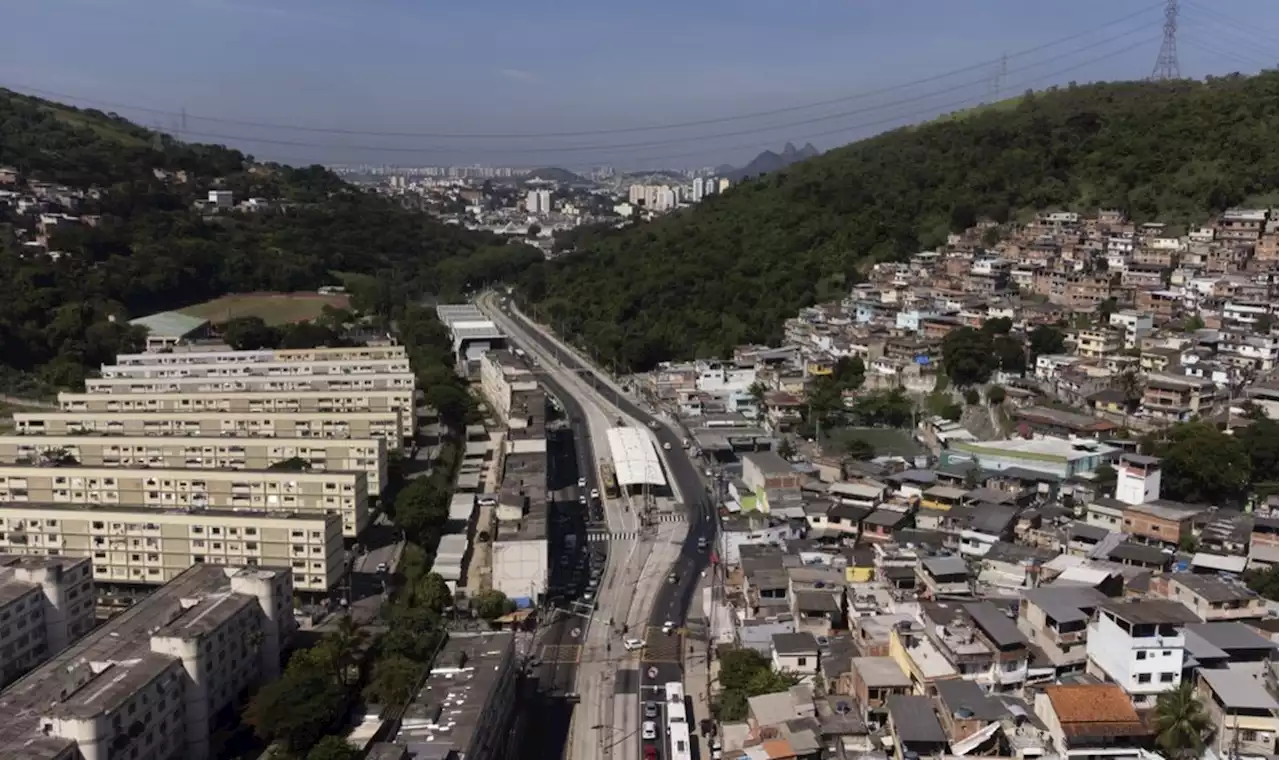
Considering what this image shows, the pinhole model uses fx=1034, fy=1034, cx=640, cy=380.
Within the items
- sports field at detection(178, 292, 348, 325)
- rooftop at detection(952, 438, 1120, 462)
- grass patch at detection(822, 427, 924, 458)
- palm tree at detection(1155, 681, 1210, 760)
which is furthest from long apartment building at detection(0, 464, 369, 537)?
sports field at detection(178, 292, 348, 325)

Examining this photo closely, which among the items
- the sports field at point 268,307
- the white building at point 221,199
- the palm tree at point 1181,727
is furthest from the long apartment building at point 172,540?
the white building at point 221,199

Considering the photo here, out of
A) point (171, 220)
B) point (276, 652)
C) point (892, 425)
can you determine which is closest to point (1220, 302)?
point (892, 425)

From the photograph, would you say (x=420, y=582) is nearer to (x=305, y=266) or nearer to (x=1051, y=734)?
(x=1051, y=734)

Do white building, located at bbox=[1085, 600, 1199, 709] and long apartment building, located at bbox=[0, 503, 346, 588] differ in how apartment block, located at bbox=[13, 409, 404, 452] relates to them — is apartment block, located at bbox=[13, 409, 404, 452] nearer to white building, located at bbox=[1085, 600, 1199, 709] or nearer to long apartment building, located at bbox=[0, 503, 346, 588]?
long apartment building, located at bbox=[0, 503, 346, 588]

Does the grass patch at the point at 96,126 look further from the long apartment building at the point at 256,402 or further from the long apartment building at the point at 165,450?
the long apartment building at the point at 165,450

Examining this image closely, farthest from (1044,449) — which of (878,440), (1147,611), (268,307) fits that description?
(268,307)

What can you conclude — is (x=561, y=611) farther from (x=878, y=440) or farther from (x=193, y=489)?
(x=878, y=440)
